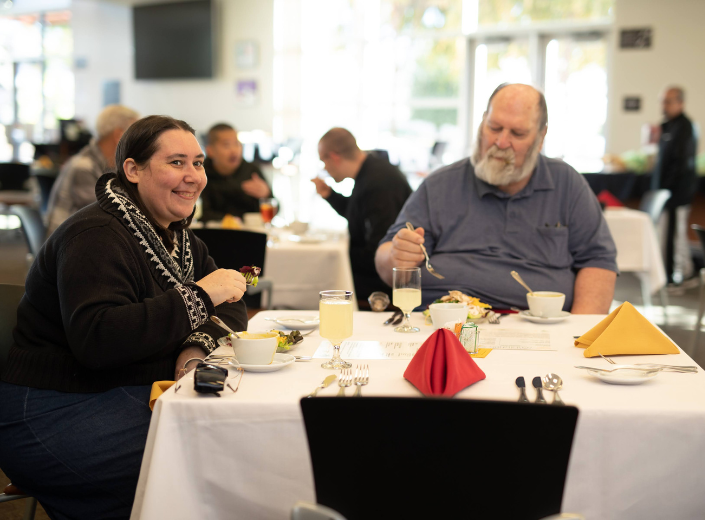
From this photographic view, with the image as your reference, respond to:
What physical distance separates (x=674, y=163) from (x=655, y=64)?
2356 millimetres

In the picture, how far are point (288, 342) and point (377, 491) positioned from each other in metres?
0.68

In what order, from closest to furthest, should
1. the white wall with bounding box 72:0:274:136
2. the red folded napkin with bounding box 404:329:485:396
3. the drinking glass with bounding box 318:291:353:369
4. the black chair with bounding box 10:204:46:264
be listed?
the red folded napkin with bounding box 404:329:485:396 < the drinking glass with bounding box 318:291:353:369 < the black chair with bounding box 10:204:46:264 < the white wall with bounding box 72:0:274:136

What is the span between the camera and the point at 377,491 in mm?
977

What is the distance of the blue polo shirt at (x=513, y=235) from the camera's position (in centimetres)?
235

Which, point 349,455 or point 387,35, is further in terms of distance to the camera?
point 387,35

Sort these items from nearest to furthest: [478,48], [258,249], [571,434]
A: 1. [571,434]
2. [258,249]
3. [478,48]

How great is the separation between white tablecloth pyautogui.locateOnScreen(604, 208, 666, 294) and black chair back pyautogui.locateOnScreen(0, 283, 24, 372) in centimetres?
390

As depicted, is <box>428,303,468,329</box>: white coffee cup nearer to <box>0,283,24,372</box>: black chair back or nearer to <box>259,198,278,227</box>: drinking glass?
<box>0,283,24,372</box>: black chair back

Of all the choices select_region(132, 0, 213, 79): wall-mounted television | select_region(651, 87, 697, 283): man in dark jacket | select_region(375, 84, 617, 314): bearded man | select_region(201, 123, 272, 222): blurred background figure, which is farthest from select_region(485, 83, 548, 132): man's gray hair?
select_region(132, 0, 213, 79): wall-mounted television

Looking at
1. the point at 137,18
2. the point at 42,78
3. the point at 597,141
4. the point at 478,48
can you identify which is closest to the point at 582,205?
the point at 597,141

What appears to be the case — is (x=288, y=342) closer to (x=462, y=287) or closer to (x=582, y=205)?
(x=462, y=287)

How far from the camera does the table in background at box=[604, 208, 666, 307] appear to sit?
4.63 m

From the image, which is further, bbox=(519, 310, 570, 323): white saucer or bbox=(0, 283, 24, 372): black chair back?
bbox=(519, 310, 570, 323): white saucer

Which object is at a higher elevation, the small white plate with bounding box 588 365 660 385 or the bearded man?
the bearded man
